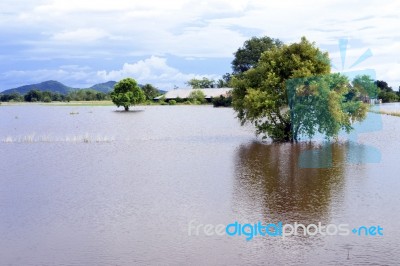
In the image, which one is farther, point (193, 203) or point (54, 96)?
point (54, 96)

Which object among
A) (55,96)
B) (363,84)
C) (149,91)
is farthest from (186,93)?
(363,84)

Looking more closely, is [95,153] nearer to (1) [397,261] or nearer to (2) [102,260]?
(2) [102,260]

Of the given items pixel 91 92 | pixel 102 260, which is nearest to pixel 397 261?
pixel 102 260

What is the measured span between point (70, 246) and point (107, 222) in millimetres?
2505

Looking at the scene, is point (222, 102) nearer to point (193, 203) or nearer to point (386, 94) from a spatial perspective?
point (386, 94)

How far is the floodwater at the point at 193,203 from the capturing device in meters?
13.2

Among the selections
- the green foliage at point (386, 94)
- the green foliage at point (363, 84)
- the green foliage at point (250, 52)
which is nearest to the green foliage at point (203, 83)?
the green foliage at point (250, 52)

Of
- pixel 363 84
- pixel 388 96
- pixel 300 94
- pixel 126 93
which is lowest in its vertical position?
pixel 388 96

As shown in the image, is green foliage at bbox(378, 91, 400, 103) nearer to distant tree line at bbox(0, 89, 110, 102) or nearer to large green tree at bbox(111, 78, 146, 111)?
large green tree at bbox(111, 78, 146, 111)

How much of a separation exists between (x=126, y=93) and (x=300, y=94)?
71976 mm

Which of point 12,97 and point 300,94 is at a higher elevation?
point 12,97

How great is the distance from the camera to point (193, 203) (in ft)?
61.7

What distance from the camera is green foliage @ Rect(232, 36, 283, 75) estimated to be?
141 m

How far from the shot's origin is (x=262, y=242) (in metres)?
13.9
